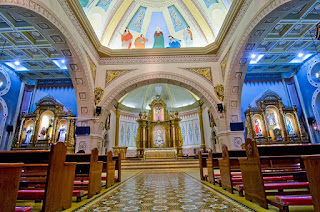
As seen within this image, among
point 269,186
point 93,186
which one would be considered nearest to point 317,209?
point 269,186

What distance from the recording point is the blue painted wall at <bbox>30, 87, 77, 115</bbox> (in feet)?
41.1

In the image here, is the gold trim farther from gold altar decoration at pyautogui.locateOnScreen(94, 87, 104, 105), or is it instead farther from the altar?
the altar

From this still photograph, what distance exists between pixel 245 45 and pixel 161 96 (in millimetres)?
9922

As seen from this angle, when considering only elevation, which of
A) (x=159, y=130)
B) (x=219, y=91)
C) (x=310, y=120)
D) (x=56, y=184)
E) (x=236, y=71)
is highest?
(x=236, y=71)

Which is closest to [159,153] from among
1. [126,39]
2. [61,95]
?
[126,39]

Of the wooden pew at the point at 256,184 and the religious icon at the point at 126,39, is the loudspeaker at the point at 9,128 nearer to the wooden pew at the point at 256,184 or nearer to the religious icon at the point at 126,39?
the religious icon at the point at 126,39

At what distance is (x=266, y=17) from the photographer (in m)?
5.53

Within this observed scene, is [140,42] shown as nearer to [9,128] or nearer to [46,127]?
[46,127]

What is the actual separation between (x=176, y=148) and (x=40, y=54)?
34.9 feet

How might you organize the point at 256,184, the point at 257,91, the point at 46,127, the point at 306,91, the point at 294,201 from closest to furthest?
the point at 294,201 → the point at 256,184 → the point at 306,91 → the point at 46,127 → the point at 257,91

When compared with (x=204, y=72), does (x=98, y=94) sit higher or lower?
lower

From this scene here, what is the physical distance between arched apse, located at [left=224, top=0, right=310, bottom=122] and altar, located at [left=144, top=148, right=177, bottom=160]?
5113 mm

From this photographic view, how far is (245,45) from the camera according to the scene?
6965 millimetres

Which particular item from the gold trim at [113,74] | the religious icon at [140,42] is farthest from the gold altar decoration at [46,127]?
the religious icon at [140,42]
